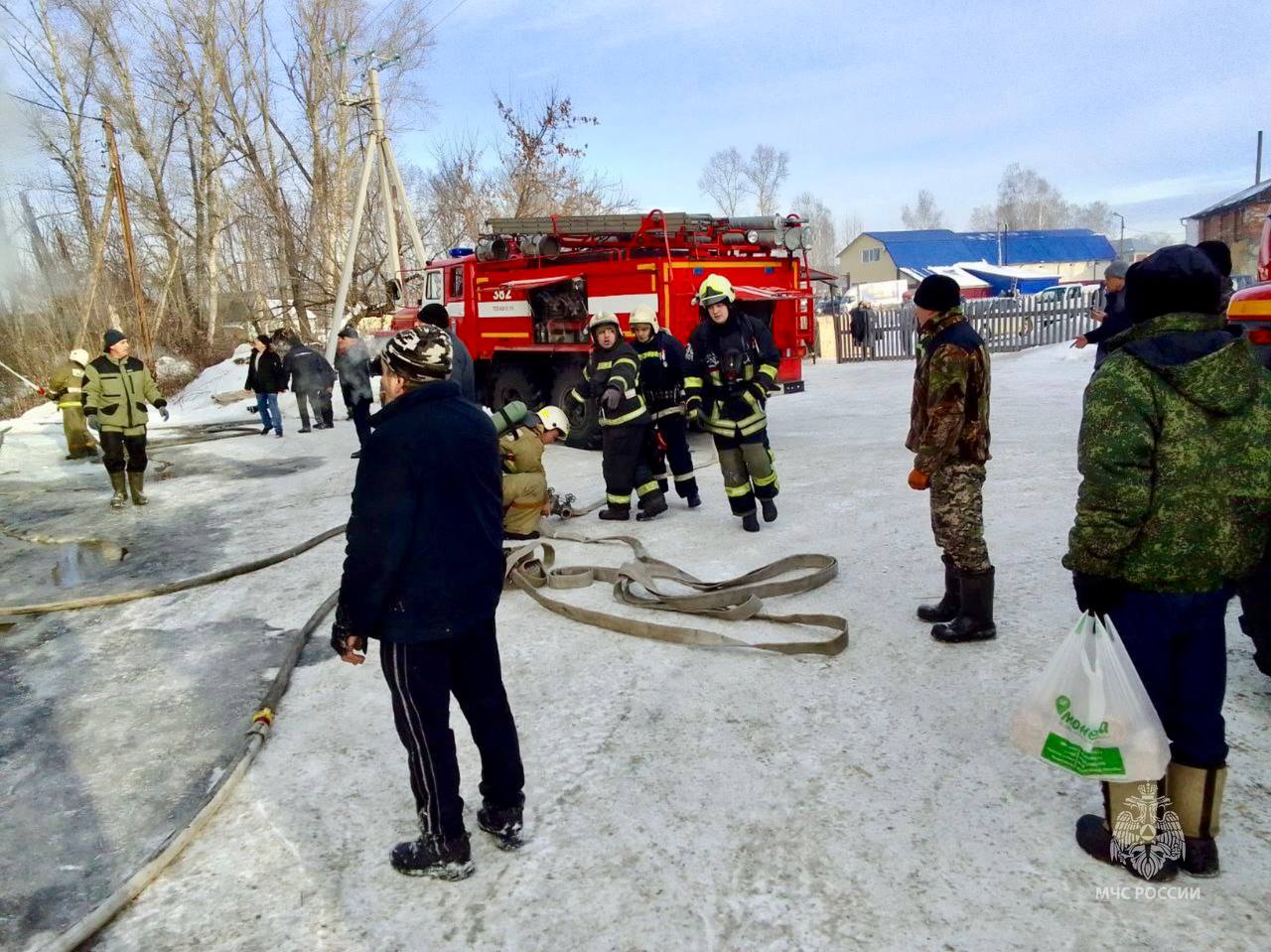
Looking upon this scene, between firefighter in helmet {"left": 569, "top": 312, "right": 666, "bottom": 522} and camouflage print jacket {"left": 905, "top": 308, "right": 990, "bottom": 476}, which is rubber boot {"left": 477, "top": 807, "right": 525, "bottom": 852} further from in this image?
firefighter in helmet {"left": 569, "top": 312, "right": 666, "bottom": 522}

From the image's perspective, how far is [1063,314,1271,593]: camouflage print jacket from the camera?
2.14 m

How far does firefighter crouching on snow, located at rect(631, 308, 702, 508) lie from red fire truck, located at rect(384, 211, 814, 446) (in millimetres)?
2309

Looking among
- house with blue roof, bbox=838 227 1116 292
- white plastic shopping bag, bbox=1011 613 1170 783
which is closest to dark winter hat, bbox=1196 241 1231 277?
white plastic shopping bag, bbox=1011 613 1170 783

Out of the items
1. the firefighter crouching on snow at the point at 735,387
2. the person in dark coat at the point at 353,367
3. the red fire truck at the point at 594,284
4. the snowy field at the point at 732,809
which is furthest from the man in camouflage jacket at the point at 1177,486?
the person in dark coat at the point at 353,367

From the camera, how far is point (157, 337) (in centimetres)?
2616

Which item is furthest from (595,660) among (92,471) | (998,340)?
(998,340)

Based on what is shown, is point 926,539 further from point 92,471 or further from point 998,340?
point 998,340

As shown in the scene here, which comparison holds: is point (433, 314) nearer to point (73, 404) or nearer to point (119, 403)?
point (119, 403)

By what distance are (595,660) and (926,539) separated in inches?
105

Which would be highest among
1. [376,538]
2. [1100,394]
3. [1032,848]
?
[1100,394]

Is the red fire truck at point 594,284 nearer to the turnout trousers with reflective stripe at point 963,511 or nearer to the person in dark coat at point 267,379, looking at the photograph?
the person in dark coat at point 267,379

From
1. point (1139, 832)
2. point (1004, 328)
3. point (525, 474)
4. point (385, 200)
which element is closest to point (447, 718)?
point (1139, 832)

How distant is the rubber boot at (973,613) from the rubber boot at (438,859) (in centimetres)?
245

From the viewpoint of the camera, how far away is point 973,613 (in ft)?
13.2
